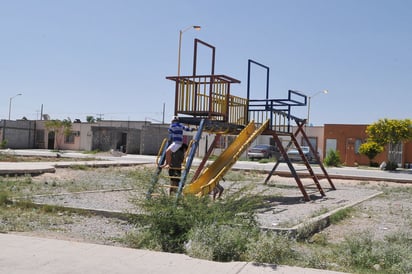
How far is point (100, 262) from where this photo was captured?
646 cm

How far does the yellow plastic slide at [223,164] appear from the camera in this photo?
37.6ft

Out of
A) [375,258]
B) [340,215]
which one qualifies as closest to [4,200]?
[340,215]

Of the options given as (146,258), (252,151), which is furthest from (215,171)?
(252,151)

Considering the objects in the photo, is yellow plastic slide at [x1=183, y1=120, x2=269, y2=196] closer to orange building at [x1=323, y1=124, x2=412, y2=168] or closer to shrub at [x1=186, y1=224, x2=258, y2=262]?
shrub at [x1=186, y1=224, x2=258, y2=262]

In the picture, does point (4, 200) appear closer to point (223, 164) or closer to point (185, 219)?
point (223, 164)

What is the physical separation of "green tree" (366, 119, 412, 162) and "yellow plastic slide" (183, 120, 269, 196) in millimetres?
28601

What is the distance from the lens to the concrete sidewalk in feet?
20.1

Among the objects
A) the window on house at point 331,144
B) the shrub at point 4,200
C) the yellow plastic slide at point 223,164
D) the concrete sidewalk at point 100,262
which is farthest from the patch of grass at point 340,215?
the window on house at point 331,144

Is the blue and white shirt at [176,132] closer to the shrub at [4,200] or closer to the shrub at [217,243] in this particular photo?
the shrub at [4,200]

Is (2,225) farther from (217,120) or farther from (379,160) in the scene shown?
(379,160)

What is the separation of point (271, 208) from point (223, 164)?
1896 millimetres

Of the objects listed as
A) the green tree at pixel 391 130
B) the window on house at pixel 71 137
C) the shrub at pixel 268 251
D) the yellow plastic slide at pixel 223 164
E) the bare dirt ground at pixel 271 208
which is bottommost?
the bare dirt ground at pixel 271 208

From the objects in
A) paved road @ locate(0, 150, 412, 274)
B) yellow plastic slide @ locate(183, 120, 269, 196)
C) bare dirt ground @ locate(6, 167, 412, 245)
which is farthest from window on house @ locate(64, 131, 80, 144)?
paved road @ locate(0, 150, 412, 274)

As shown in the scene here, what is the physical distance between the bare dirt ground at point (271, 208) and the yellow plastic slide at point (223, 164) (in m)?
0.70
